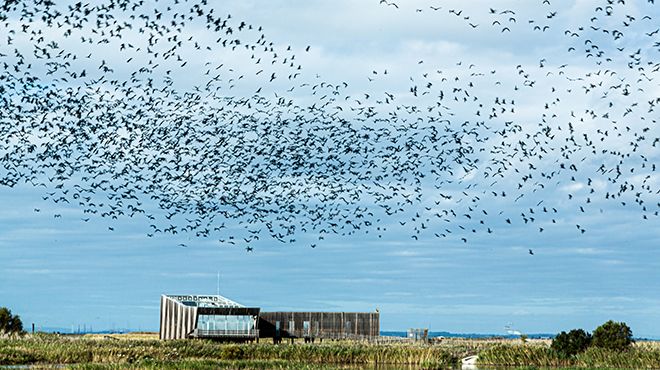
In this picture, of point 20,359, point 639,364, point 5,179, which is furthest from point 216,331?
point 5,179

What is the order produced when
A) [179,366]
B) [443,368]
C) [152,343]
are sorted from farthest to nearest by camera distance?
[152,343] → [443,368] → [179,366]

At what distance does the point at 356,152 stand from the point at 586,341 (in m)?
37.8

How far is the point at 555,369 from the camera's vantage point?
62.4 m

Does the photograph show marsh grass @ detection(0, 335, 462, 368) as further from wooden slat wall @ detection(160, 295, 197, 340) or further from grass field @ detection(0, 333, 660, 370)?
wooden slat wall @ detection(160, 295, 197, 340)

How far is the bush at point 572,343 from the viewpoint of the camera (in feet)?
229

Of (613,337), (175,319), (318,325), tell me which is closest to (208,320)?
(175,319)

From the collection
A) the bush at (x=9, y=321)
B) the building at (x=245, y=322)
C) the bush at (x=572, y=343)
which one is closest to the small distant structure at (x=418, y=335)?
the building at (x=245, y=322)

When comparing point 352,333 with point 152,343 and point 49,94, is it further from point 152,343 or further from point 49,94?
point 49,94

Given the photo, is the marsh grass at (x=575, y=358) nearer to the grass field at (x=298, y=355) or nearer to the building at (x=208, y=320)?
the grass field at (x=298, y=355)

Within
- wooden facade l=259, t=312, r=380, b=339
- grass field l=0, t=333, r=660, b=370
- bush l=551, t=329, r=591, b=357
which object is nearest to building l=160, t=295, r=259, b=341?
wooden facade l=259, t=312, r=380, b=339

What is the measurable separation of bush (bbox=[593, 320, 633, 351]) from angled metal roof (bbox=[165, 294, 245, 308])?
40631 millimetres

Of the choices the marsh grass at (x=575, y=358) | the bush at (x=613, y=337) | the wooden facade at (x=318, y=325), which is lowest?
the marsh grass at (x=575, y=358)

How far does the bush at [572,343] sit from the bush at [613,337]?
0.90 meters

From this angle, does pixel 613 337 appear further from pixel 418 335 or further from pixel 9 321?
pixel 9 321
